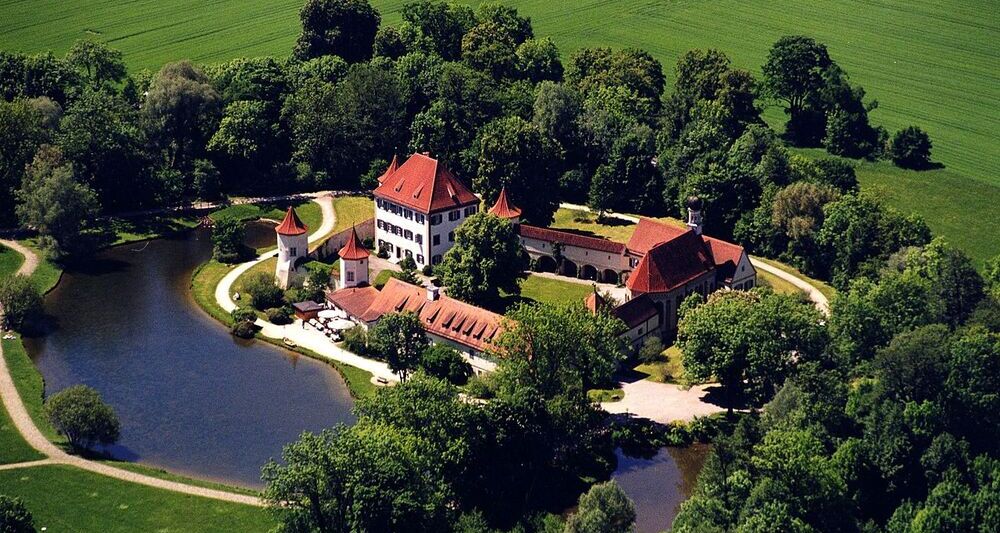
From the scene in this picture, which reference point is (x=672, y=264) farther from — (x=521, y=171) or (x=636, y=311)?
(x=521, y=171)

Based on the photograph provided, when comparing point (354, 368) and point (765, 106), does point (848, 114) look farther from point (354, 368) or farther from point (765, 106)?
point (354, 368)

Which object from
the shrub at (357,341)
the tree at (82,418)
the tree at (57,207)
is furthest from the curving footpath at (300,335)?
the tree at (82,418)

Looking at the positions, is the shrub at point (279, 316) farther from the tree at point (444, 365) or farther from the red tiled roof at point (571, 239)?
the red tiled roof at point (571, 239)

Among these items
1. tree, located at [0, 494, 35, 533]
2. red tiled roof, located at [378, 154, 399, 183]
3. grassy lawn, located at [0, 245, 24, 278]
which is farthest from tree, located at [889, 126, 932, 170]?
tree, located at [0, 494, 35, 533]

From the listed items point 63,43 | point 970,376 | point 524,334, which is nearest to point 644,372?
point 524,334

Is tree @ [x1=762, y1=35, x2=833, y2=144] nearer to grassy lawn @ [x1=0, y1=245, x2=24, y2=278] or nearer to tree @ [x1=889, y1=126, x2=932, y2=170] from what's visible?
tree @ [x1=889, y1=126, x2=932, y2=170]
